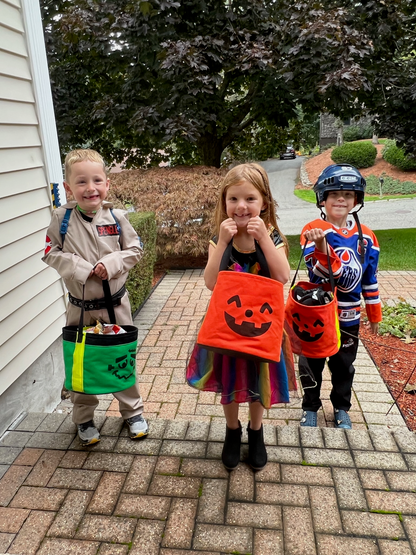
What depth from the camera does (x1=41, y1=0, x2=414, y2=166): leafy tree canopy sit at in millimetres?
6277

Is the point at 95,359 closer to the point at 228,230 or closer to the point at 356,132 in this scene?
the point at 228,230

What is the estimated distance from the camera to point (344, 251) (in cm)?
235

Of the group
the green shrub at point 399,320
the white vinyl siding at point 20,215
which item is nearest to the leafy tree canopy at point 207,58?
the green shrub at point 399,320

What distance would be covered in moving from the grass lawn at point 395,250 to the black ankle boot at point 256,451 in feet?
17.1

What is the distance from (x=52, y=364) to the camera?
3.15 metres

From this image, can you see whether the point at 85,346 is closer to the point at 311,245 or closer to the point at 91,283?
the point at 91,283

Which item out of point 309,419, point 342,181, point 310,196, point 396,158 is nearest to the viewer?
point 342,181

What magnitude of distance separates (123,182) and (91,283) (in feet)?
19.4

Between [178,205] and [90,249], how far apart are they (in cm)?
493

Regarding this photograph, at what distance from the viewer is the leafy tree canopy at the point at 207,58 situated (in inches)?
247

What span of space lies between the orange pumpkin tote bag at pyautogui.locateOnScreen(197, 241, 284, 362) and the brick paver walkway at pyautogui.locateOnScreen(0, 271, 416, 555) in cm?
74

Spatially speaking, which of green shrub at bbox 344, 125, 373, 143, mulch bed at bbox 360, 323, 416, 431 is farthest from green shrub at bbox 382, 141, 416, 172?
mulch bed at bbox 360, 323, 416, 431

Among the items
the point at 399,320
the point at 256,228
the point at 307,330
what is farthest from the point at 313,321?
the point at 399,320

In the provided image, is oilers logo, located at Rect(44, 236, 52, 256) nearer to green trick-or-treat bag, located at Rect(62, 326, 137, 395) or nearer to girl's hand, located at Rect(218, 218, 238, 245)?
green trick-or-treat bag, located at Rect(62, 326, 137, 395)
